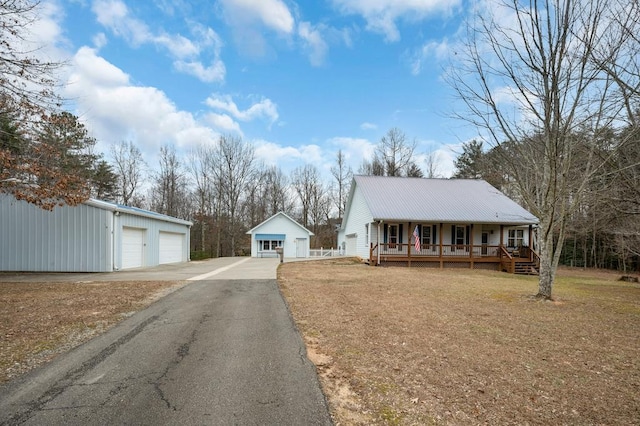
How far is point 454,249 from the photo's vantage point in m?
21.8

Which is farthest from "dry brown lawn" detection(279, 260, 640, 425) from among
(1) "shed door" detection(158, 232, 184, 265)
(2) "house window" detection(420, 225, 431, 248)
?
(1) "shed door" detection(158, 232, 184, 265)

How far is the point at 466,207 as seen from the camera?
2236 centimetres

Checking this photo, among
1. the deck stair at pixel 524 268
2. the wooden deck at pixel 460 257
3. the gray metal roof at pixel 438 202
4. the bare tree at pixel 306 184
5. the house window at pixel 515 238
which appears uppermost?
the bare tree at pixel 306 184

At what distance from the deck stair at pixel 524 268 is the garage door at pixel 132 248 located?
20717 mm

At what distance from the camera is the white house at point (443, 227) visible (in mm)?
20906

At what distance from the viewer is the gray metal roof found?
21016 millimetres

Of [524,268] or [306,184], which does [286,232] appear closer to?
[306,184]

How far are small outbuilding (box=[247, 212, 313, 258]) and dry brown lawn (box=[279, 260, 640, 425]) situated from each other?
22284 mm

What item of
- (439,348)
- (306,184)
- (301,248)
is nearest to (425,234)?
(301,248)

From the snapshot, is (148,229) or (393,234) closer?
(148,229)

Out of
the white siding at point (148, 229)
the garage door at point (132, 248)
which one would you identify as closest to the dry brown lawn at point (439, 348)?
the white siding at point (148, 229)

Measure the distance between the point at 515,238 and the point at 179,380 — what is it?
81.4 feet

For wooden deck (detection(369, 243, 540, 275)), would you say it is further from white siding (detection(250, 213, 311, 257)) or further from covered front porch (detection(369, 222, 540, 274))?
white siding (detection(250, 213, 311, 257))

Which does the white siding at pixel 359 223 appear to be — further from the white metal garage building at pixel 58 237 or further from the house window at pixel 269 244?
the white metal garage building at pixel 58 237
